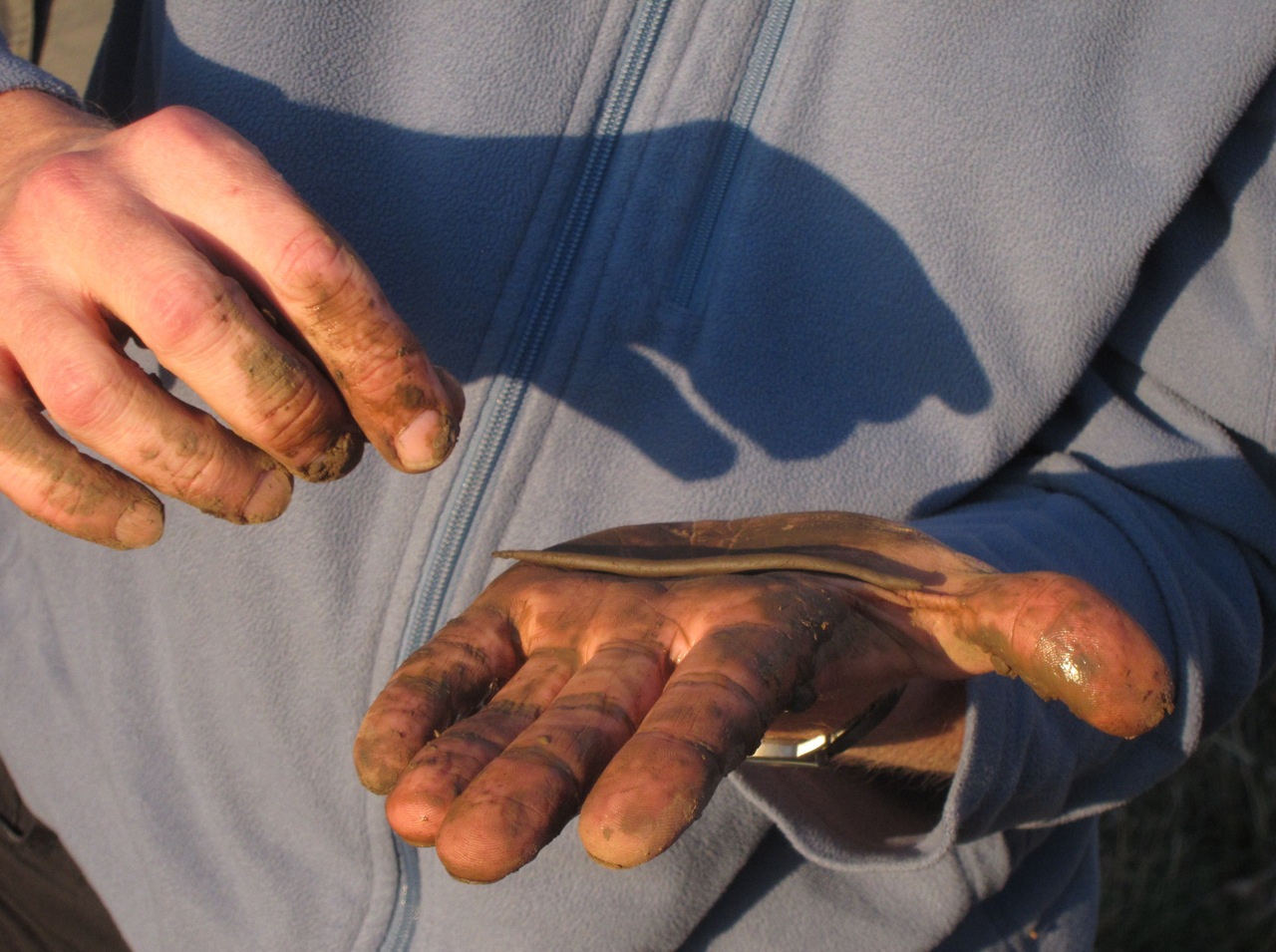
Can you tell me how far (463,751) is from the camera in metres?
0.82

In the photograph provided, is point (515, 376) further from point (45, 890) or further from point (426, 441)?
point (45, 890)

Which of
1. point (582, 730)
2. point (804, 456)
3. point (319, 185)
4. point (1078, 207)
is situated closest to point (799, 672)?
point (582, 730)

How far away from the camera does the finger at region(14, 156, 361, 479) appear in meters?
0.80

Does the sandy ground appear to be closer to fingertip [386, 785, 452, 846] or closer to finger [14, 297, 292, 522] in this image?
finger [14, 297, 292, 522]

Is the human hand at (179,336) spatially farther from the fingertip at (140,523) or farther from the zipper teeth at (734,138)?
the zipper teeth at (734,138)

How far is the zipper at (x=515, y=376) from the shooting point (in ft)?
4.05

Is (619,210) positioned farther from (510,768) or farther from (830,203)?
(510,768)

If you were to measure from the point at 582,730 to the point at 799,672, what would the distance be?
0.66 feet

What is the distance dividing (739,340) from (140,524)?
2.39 ft

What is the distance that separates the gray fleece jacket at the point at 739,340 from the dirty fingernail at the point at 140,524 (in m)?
0.35

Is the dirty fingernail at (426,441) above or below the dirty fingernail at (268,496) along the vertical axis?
above

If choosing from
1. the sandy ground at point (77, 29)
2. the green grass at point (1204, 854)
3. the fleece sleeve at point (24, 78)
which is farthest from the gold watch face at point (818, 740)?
the sandy ground at point (77, 29)

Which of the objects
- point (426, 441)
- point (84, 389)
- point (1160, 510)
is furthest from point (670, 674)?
point (1160, 510)

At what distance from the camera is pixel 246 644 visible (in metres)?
1.32
